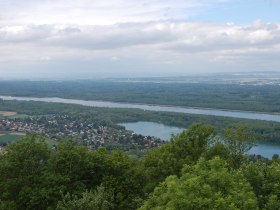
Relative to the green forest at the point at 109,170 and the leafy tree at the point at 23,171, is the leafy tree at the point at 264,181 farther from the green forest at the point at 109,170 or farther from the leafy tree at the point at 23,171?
the leafy tree at the point at 23,171

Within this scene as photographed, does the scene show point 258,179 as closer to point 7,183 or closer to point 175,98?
point 7,183

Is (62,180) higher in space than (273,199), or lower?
lower

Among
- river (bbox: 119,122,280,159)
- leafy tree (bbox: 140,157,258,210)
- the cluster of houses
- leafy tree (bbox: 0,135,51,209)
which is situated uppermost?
leafy tree (bbox: 140,157,258,210)

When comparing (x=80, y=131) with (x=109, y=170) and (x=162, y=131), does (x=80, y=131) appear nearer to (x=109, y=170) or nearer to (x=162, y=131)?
(x=162, y=131)

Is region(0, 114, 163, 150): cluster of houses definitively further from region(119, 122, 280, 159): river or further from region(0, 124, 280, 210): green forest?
region(0, 124, 280, 210): green forest

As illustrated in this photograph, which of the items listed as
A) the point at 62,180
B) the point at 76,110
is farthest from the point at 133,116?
the point at 62,180

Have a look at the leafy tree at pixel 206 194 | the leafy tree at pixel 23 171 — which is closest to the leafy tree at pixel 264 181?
the leafy tree at pixel 206 194

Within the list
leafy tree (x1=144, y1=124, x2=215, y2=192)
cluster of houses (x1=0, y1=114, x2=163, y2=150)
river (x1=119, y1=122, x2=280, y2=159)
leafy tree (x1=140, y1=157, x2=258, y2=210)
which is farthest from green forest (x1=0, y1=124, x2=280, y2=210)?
river (x1=119, y1=122, x2=280, y2=159)
